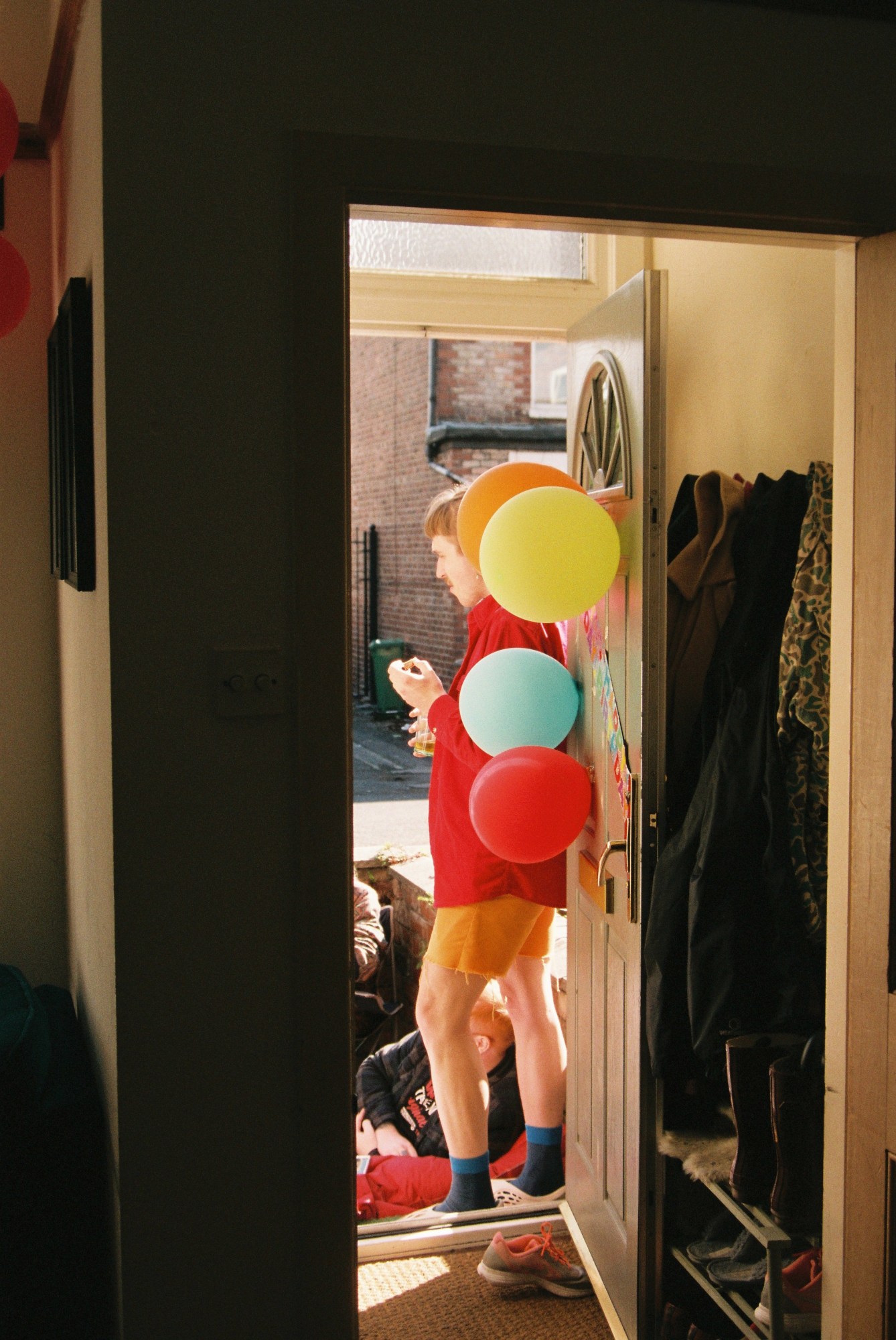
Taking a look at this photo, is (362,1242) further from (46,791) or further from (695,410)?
(695,410)

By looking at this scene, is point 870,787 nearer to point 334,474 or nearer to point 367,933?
point 334,474

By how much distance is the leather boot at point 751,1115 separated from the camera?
6.36 feet

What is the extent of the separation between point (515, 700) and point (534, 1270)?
4.05 ft

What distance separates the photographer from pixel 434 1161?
2867 millimetres

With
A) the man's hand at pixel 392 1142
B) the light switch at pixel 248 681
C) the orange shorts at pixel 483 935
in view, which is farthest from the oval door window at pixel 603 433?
the man's hand at pixel 392 1142

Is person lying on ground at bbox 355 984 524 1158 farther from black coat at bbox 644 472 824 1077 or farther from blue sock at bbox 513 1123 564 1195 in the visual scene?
black coat at bbox 644 472 824 1077

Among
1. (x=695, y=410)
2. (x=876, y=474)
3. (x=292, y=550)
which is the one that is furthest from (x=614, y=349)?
(x=292, y=550)

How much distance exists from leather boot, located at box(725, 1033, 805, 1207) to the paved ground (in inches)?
112

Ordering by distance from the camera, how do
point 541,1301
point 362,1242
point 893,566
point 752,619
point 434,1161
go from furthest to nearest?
point 434,1161 → point 362,1242 → point 541,1301 → point 752,619 → point 893,566

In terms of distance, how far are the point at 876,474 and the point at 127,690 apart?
109cm

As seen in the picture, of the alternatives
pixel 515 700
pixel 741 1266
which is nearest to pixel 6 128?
pixel 515 700

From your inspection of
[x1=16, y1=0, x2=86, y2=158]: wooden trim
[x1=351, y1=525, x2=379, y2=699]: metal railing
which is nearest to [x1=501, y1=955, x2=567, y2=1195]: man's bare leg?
[x1=16, y1=0, x2=86, y2=158]: wooden trim

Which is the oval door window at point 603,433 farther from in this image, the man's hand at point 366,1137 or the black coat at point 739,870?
the man's hand at point 366,1137

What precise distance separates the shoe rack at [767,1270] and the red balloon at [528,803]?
0.68m
